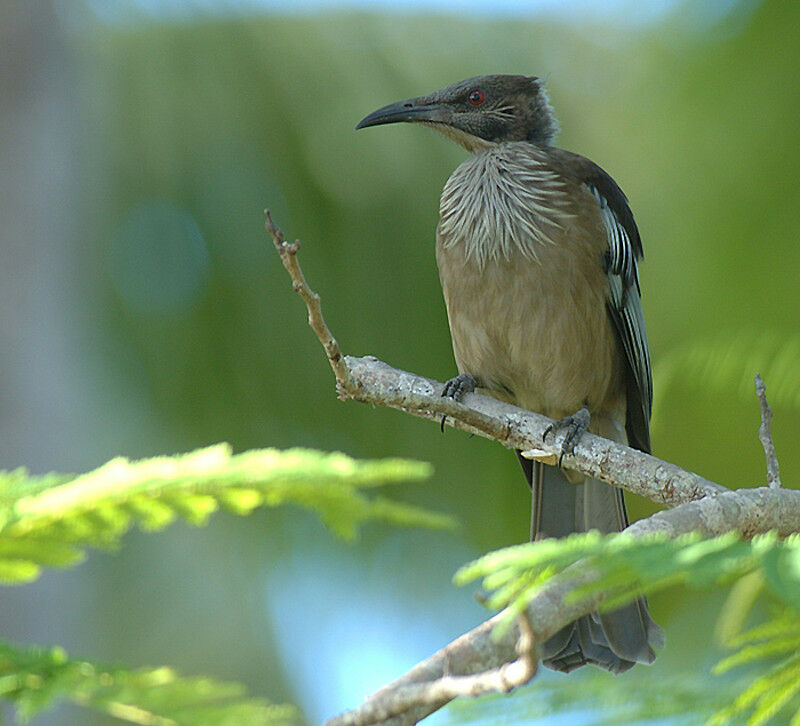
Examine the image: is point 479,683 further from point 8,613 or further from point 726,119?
point 726,119

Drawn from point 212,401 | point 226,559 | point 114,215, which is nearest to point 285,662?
point 226,559

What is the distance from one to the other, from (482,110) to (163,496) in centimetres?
454

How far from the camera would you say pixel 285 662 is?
10891 millimetres

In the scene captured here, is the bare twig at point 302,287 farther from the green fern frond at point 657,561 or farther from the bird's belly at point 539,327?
the bird's belly at point 539,327

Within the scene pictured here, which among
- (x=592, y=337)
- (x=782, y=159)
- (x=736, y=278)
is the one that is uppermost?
(x=782, y=159)

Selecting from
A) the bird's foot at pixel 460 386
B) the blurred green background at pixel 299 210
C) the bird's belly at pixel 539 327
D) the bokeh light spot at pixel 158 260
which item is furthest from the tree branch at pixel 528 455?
the bokeh light spot at pixel 158 260

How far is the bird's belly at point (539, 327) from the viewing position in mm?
4520

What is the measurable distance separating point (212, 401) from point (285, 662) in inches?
150

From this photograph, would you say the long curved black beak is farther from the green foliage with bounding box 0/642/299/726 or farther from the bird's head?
the green foliage with bounding box 0/642/299/726

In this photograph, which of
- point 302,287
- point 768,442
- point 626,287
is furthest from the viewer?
point 626,287

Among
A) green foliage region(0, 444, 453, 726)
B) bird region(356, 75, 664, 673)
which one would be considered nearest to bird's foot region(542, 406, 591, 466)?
bird region(356, 75, 664, 673)

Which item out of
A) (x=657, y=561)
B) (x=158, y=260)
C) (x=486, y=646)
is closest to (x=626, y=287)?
(x=486, y=646)

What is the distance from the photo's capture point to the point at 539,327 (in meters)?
4.54

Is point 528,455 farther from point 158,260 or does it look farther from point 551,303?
point 158,260
